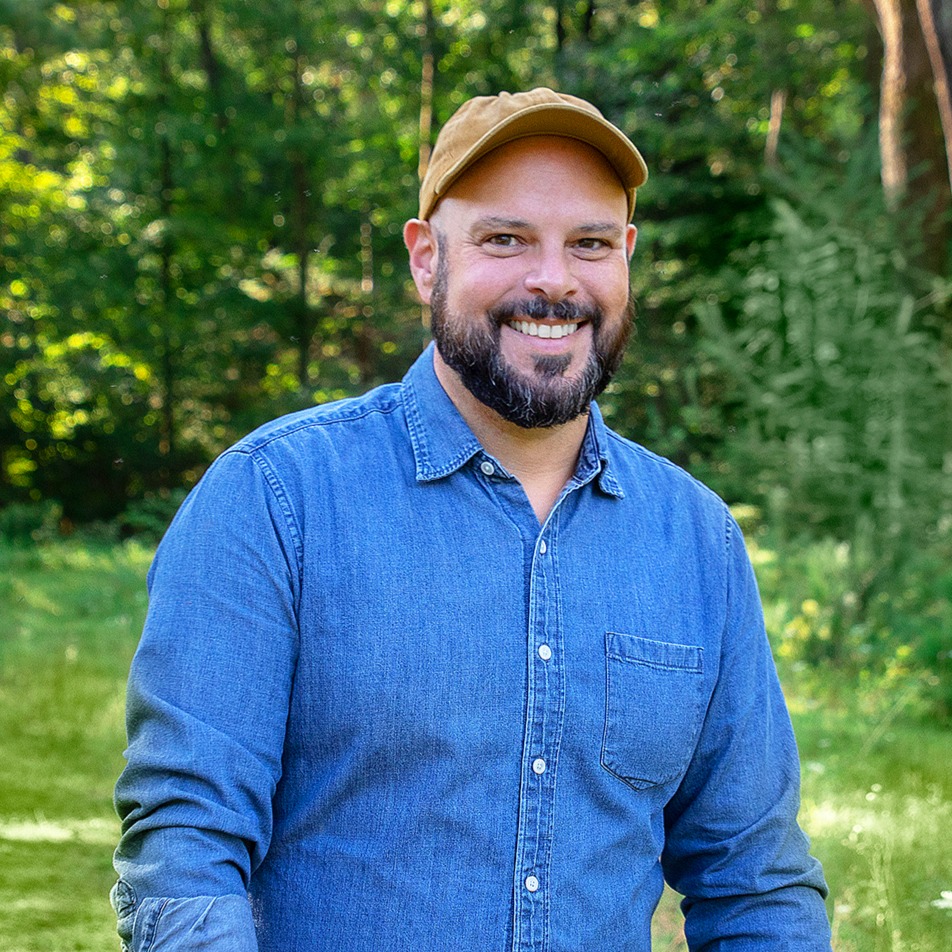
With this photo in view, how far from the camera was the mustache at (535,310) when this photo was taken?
194cm

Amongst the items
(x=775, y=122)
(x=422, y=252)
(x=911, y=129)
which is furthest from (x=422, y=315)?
(x=422, y=252)

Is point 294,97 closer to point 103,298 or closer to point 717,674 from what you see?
point 103,298

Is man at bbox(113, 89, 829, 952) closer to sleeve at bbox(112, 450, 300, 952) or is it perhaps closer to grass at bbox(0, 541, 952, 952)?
sleeve at bbox(112, 450, 300, 952)

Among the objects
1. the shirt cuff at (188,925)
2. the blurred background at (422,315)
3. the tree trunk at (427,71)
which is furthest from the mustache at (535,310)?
the tree trunk at (427,71)

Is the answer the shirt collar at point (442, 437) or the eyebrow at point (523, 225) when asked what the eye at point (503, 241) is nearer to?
the eyebrow at point (523, 225)

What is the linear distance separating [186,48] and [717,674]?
18286 mm

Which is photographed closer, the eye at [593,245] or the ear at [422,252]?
the eye at [593,245]

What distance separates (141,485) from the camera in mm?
17984

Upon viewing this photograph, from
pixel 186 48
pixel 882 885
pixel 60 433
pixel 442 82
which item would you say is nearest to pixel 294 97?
pixel 186 48

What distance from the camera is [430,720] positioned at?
1.63m

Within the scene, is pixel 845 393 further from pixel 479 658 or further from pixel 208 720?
pixel 208 720

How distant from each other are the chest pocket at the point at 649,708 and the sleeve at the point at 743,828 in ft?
0.27

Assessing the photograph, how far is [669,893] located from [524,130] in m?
2.46

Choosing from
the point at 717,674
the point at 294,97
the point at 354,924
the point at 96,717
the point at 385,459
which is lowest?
the point at 96,717
